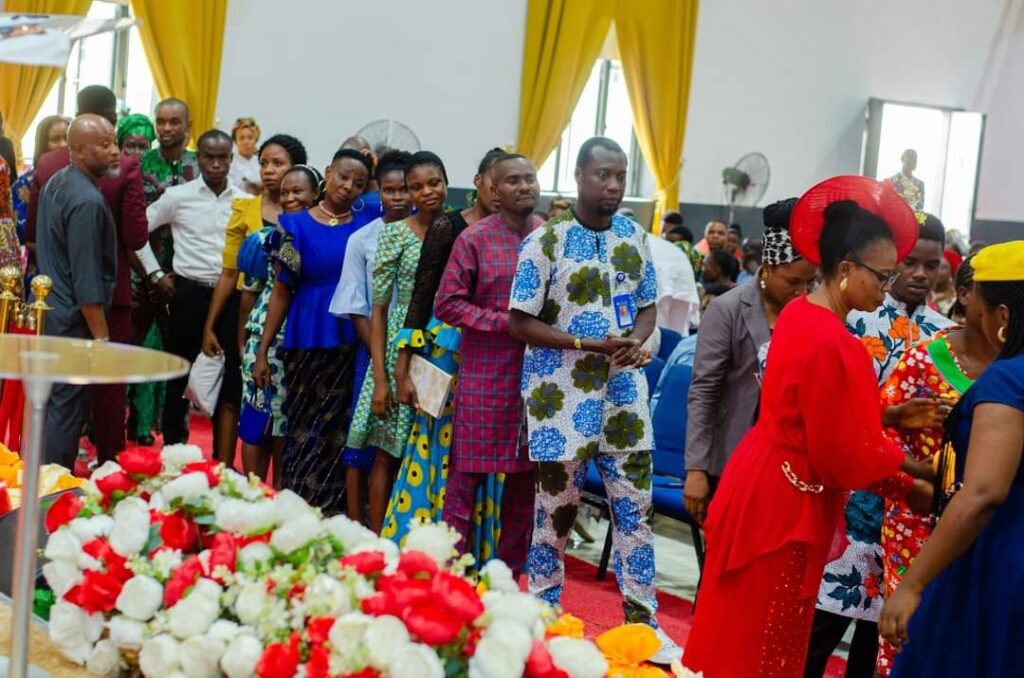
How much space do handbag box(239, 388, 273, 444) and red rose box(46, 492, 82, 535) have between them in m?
3.47

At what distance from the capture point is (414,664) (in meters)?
1.49

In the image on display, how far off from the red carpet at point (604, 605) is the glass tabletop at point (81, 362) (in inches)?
127

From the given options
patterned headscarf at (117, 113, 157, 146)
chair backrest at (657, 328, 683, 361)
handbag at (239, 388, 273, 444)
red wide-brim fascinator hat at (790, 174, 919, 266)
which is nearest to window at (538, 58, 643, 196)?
chair backrest at (657, 328, 683, 361)

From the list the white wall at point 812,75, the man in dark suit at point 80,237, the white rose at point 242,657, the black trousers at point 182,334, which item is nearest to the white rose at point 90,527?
the white rose at point 242,657

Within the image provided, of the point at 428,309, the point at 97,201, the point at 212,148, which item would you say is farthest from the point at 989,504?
the point at 212,148

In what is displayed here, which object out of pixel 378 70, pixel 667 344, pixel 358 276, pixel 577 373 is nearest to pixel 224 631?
pixel 577 373

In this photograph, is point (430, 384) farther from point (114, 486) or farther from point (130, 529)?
point (130, 529)

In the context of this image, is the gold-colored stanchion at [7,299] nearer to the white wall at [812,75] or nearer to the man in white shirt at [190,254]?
the man in white shirt at [190,254]

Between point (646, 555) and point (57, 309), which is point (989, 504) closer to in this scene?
point (646, 555)

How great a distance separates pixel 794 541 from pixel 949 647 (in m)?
0.41

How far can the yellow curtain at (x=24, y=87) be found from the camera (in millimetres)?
10289

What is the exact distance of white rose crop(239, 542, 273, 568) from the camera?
5.79 feet

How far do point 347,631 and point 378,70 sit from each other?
1107cm

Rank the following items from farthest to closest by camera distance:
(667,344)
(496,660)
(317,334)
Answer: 1. (667,344)
2. (317,334)
3. (496,660)
